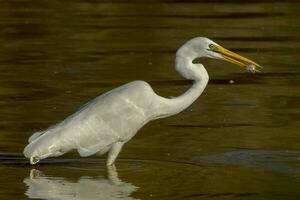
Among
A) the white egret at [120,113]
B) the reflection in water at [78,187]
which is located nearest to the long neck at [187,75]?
the white egret at [120,113]

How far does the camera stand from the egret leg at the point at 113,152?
11023 millimetres

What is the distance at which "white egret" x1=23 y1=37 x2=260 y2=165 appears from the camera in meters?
10.9

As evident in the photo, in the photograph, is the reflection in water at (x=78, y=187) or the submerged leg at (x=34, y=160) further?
the submerged leg at (x=34, y=160)

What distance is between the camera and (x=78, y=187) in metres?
10.3

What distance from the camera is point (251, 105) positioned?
1397cm

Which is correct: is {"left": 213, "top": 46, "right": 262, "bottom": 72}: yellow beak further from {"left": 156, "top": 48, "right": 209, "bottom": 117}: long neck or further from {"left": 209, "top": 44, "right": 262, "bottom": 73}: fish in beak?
{"left": 156, "top": 48, "right": 209, "bottom": 117}: long neck

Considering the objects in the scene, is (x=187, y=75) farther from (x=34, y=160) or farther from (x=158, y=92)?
(x=158, y=92)

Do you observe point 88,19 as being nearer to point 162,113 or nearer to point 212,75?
point 212,75

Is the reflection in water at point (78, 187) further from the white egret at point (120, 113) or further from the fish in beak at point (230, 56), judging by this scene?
the fish in beak at point (230, 56)

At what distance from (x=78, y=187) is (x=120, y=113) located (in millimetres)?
1041

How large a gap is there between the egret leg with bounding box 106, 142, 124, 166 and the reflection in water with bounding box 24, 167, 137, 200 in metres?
0.14

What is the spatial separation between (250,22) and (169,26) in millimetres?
1496

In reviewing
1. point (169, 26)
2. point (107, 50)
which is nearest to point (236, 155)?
point (107, 50)

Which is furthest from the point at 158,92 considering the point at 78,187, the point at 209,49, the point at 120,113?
the point at 78,187
